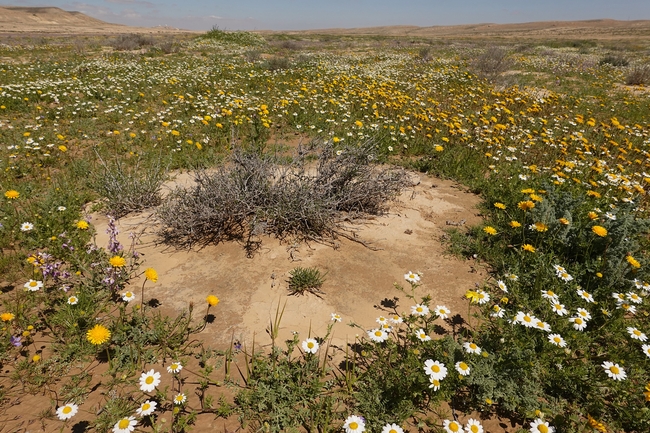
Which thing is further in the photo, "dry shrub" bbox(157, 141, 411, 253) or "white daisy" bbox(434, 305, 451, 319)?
"dry shrub" bbox(157, 141, 411, 253)

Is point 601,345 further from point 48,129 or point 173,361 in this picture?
point 48,129

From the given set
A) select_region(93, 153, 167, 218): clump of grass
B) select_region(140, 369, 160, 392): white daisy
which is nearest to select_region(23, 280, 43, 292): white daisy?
select_region(140, 369, 160, 392): white daisy

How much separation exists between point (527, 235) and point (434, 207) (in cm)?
150

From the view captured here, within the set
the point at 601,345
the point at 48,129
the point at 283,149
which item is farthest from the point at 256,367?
the point at 48,129

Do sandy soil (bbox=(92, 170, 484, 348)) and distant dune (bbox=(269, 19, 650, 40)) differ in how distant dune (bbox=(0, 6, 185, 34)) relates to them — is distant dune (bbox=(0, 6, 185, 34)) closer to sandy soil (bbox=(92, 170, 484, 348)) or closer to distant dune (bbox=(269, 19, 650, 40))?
distant dune (bbox=(269, 19, 650, 40))

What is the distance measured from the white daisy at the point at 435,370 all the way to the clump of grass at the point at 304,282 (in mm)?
1542

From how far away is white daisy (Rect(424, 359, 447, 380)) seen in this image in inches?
98.3

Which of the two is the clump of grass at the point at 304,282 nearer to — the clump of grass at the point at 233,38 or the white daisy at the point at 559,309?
the white daisy at the point at 559,309

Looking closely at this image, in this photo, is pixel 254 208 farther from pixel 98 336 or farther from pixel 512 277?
pixel 512 277

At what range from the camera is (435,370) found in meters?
2.54

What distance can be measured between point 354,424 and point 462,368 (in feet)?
3.10

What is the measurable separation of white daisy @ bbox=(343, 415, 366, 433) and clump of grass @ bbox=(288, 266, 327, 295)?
1.57m

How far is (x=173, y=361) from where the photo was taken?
2938mm

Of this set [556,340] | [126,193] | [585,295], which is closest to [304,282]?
[556,340]
